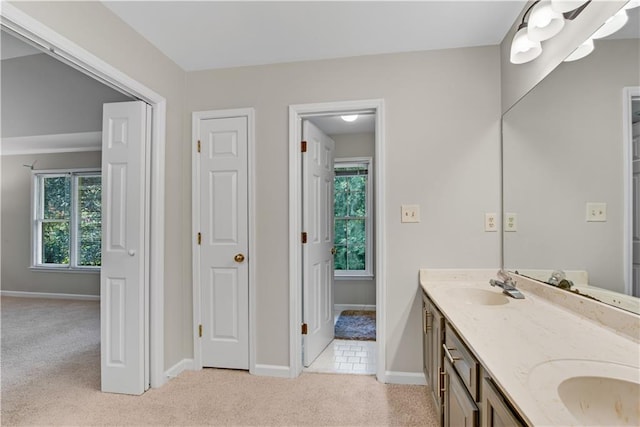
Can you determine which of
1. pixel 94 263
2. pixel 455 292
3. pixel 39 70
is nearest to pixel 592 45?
pixel 455 292

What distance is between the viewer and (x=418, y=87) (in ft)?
7.99

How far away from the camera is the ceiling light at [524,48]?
170cm

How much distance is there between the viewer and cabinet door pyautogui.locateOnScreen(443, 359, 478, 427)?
3.82ft

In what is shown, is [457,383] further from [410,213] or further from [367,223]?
[367,223]

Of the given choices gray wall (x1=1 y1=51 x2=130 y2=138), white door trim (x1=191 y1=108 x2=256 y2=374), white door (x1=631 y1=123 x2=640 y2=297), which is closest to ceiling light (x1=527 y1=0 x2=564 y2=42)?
white door (x1=631 y1=123 x2=640 y2=297)

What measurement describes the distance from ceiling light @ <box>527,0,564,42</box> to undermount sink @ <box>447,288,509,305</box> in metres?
1.40

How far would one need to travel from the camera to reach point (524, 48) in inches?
68.0

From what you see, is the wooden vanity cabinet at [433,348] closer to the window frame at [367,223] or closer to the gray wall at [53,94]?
the window frame at [367,223]

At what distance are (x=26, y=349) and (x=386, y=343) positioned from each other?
11.4 feet

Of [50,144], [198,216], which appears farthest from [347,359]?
[50,144]

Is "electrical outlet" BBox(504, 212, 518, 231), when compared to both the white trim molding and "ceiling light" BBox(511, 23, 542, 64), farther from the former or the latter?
the white trim molding

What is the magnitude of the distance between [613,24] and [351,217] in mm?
3522

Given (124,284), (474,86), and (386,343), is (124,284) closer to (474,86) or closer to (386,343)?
(386,343)

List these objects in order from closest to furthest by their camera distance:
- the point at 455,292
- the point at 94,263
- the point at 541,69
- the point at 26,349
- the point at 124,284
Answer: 1. the point at 541,69
2. the point at 455,292
3. the point at 124,284
4. the point at 26,349
5. the point at 94,263
